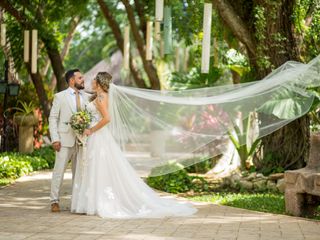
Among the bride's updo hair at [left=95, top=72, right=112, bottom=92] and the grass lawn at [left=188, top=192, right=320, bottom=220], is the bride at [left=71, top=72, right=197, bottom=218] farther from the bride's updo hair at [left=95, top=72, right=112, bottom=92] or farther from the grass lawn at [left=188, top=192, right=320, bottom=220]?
the grass lawn at [left=188, top=192, right=320, bottom=220]

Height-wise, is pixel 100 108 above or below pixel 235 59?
below

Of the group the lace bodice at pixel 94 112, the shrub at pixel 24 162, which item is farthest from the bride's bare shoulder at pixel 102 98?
the shrub at pixel 24 162

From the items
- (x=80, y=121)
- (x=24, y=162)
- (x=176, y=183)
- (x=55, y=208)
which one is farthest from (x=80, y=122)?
(x=24, y=162)

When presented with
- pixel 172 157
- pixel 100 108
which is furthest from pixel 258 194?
pixel 100 108

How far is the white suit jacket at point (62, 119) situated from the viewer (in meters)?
8.62

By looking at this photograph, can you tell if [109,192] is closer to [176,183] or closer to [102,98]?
[102,98]

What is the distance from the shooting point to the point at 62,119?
8.70 meters

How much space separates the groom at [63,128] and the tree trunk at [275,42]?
11.8ft

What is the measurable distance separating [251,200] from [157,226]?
9.27 feet

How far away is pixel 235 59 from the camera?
42.6 feet

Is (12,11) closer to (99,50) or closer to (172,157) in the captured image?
(172,157)

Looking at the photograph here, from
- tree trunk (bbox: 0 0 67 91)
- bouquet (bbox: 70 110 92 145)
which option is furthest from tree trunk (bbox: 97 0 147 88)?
bouquet (bbox: 70 110 92 145)

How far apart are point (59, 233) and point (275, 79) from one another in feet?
13.8

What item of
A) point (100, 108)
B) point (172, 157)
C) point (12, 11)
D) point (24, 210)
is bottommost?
point (24, 210)
